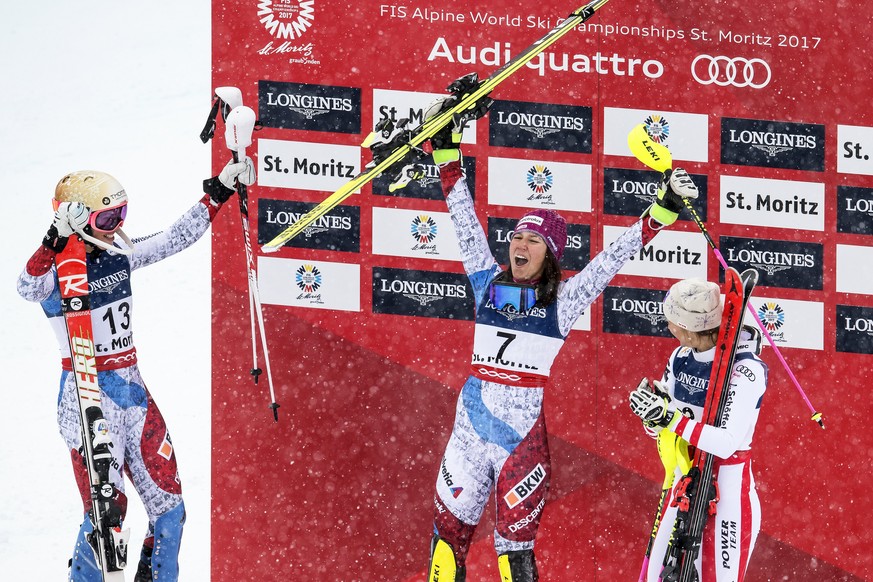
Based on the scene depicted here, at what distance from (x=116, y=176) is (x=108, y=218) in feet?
5.28

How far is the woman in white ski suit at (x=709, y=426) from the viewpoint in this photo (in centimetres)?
494

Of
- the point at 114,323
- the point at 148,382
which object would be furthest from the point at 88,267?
the point at 148,382

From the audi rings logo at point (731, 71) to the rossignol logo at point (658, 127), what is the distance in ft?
0.95

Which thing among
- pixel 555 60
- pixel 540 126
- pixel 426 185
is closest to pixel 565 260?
pixel 540 126

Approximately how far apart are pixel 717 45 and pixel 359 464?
275 centimetres

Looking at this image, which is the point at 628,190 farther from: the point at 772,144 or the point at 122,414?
the point at 122,414

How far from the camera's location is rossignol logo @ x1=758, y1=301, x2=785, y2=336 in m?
6.73

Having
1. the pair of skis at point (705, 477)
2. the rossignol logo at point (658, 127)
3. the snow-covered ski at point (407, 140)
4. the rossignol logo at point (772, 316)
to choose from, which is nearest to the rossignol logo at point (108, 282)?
the snow-covered ski at point (407, 140)

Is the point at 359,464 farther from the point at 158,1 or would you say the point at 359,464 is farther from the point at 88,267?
the point at 158,1

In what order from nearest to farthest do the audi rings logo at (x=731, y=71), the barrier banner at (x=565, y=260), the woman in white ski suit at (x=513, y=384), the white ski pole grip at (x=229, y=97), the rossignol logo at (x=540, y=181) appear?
the woman in white ski suit at (x=513, y=384)
the white ski pole grip at (x=229, y=97)
the barrier banner at (x=565, y=260)
the rossignol logo at (x=540, y=181)
the audi rings logo at (x=731, y=71)

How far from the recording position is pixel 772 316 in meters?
6.75

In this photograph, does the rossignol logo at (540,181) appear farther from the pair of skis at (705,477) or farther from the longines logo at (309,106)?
the pair of skis at (705,477)

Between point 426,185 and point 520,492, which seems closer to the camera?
point 520,492

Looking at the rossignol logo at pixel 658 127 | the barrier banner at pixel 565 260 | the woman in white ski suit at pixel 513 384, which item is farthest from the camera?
the rossignol logo at pixel 658 127
